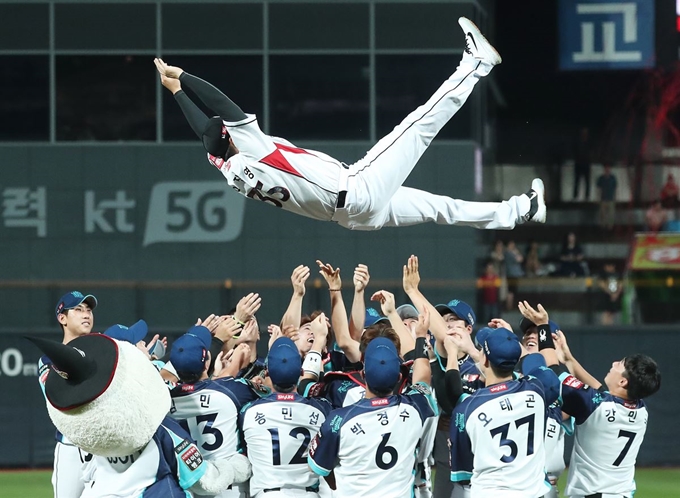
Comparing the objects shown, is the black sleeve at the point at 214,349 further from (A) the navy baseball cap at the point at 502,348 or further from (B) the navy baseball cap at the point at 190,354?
(A) the navy baseball cap at the point at 502,348

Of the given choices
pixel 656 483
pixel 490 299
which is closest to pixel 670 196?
pixel 490 299

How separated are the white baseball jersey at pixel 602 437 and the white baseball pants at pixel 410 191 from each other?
4.43 feet

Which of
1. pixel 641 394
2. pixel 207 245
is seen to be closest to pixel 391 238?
pixel 207 245

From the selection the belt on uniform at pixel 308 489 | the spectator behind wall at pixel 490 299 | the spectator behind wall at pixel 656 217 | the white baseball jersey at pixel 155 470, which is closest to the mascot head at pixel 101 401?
the white baseball jersey at pixel 155 470

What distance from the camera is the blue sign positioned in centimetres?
2339

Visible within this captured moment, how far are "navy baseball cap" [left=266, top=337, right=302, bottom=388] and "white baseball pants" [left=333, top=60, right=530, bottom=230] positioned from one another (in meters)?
1.07

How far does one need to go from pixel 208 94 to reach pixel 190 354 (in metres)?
1.55

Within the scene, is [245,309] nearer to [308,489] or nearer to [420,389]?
[308,489]

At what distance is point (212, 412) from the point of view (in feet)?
22.6

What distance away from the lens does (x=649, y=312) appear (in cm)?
1567

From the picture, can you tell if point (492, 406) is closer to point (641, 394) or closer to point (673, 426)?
point (641, 394)

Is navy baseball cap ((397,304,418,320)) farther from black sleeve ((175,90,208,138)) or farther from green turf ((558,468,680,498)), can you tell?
green turf ((558,468,680,498))

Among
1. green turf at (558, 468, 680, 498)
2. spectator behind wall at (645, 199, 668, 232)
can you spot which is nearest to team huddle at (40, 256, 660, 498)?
green turf at (558, 468, 680, 498)

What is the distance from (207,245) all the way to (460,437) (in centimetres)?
1411
